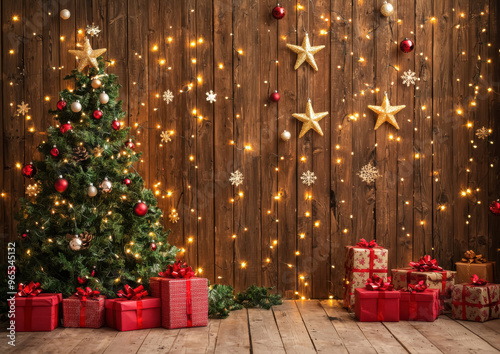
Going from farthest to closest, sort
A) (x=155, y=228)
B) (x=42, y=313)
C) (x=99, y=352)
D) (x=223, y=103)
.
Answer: (x=223, y=103) < (x=155, y=228) < (x=42, y=313) < (x=99, y=352)

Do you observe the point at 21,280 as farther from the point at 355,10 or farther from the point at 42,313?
the point at 355,10

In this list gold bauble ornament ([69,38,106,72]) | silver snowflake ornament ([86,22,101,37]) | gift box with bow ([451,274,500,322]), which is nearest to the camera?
gift box with bow ([451,274,500,322])

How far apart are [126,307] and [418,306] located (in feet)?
6.43

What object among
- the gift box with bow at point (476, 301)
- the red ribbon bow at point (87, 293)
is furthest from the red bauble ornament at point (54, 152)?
the gift box with bow at point (476, 301)

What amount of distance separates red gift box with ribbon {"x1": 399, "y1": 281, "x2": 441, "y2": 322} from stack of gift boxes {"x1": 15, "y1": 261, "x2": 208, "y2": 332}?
1359 mm

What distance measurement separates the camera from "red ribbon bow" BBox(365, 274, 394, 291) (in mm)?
3426

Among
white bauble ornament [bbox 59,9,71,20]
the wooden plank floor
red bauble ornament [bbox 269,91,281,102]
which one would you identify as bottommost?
the wooden plank floor

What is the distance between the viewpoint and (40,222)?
345 centimetres

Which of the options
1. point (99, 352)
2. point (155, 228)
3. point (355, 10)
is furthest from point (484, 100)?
point (99, 352)

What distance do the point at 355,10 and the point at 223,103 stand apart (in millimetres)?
1315

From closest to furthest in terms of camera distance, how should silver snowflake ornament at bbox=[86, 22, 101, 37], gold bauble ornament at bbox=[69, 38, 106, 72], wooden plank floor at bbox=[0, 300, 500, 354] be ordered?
wooden plank floor at bbox=[0, 300, 500, 354] → gold bauble ornament at bbox=[69, 38, 106, 72] → silver snowflake ornament at bbox=[86, 22, 101, 37]

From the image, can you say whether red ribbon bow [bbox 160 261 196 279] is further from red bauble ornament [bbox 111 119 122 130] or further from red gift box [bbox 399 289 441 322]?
red gift box [bbox 399 289 441 322]

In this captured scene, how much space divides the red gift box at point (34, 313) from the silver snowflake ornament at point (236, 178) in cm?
158

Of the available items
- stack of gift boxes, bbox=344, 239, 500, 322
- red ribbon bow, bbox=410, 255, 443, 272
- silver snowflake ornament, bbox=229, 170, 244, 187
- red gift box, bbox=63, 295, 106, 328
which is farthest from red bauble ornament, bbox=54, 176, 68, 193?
red ribbon bow, bbox=410, 255, 443, 272
